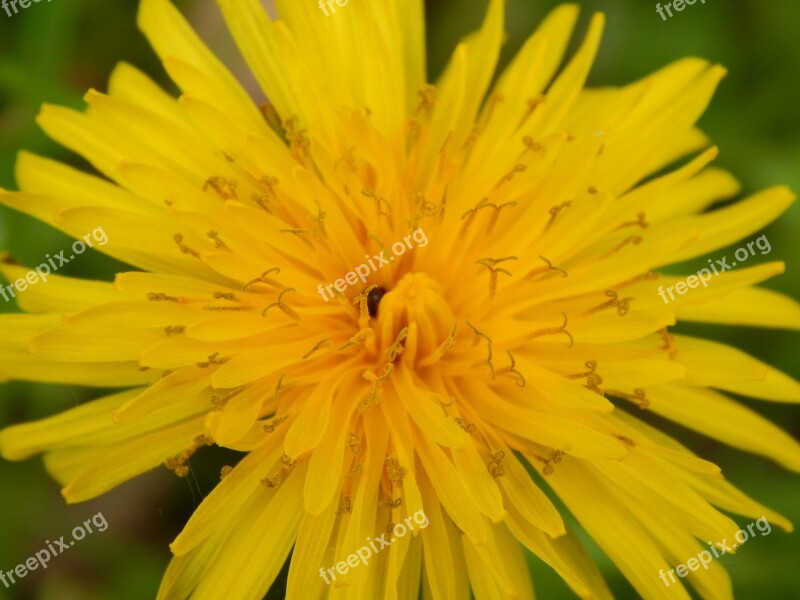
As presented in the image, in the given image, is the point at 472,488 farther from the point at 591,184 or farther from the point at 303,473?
the point at 591,184

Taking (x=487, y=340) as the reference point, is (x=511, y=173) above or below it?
above

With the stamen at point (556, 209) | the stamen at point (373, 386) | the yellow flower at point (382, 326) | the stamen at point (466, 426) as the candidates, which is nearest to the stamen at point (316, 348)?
the yellow flower at point (382, 326)

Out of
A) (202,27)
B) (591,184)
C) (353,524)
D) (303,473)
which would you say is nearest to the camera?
(353,524)

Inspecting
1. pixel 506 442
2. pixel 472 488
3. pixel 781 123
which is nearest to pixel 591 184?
pixel 506 442

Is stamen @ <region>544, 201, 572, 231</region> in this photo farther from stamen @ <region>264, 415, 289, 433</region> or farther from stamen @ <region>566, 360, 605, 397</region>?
stamen @ <region>264, 415, 289, 433</region>

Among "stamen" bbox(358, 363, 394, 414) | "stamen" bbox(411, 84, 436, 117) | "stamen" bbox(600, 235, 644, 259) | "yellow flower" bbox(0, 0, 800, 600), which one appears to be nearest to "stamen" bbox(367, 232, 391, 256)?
"yellow flower" bbox(0, 0, 800, 600)

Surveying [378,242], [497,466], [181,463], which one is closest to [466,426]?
[497,466]

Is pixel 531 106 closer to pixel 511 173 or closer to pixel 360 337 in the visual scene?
pixel 511 173

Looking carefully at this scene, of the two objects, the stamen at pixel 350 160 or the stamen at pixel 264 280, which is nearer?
the stamen at pixel 264 280

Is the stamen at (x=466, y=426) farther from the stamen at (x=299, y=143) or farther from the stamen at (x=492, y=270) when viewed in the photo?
the stamen at (x=299, y=143)
